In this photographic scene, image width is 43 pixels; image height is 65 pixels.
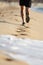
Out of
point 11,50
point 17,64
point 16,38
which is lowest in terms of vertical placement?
point 17,64

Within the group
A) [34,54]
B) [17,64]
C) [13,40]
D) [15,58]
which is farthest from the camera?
[13,40]

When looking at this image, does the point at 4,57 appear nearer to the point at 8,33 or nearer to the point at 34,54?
the point at 34,54

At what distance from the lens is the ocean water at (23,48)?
468 centimetres

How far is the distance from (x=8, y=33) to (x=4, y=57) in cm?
199

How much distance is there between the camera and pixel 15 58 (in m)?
4.63

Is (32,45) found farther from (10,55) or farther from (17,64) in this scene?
(17,64)

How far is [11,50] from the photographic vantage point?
5078 mm

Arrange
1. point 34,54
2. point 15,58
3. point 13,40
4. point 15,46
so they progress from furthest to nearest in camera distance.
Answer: point 13,40 < point 15,46 < point 34,54 < point 15,58

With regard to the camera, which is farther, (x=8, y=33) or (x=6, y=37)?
(x=8, y=33)

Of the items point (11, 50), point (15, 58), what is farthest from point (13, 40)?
point (15, 58)

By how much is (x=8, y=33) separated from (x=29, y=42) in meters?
0.84

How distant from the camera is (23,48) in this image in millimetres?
5305

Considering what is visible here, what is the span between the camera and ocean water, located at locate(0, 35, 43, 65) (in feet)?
15.4

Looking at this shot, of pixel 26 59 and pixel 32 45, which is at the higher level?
pixel 32 45
